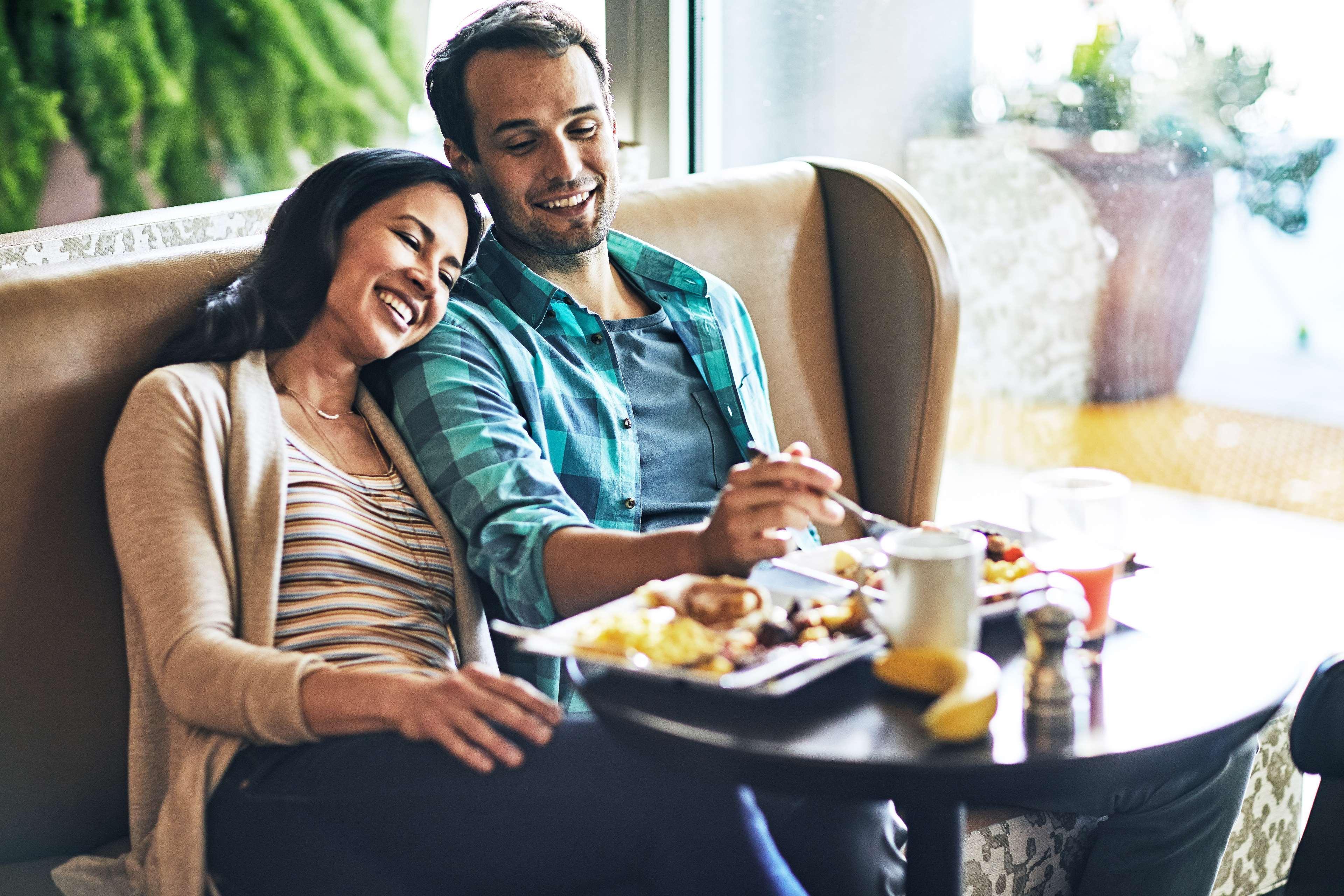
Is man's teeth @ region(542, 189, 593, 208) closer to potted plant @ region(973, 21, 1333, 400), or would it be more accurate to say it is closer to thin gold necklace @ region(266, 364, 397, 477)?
thin gold necklace @ region(266, 364, 397, 477)

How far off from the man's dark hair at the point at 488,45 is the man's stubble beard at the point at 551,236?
90mm

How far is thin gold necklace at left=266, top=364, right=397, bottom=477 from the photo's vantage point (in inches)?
55.8

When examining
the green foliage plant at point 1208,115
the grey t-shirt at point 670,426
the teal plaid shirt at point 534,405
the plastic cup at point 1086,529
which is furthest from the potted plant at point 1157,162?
the plastic cup at point 1086,529

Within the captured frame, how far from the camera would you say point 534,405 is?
154cm

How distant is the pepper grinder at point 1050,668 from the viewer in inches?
37.3

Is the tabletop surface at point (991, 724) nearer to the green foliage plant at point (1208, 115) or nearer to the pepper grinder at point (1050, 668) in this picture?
the pepper grinder at point (1050, 668)

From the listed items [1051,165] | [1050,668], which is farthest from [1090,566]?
[1051,165]

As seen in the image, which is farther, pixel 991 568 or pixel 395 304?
pixel 395 304

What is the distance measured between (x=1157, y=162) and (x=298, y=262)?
4.72 feet

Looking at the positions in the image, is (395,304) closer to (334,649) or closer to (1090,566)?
(334,649)

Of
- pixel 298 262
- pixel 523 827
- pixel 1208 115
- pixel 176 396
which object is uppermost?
pixel 1208 115

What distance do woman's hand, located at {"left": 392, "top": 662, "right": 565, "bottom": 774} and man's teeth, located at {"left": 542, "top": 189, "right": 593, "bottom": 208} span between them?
2.45 ft

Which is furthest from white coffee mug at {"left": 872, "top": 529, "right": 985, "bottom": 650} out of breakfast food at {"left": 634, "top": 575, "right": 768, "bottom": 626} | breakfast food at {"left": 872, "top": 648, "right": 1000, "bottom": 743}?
breakfast food at {"left": 634, "top": 575, "right": 768, "bottom": 626}

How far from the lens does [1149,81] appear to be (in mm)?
2107
